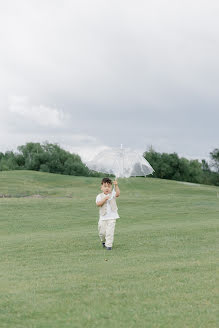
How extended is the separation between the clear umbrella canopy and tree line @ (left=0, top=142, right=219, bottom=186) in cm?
7220

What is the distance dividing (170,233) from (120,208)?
1112 cm

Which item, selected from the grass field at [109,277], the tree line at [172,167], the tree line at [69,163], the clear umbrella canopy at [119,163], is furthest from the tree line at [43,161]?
the clear umbrella canopy at [119,163]

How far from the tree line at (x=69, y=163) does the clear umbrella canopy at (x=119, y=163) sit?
72.2 meters

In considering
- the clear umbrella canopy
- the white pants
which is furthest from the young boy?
the clear umbrella canopy

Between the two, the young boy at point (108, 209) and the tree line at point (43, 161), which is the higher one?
the tree line at point (43, 161)

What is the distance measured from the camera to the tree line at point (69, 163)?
291 feet

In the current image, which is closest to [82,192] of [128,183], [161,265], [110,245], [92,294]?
[128,183]

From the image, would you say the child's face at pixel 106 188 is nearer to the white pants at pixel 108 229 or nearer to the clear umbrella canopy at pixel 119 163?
the clear umbrella canopy at pixel 119 163

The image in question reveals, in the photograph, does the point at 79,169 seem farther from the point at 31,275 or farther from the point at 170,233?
the point at 31,275

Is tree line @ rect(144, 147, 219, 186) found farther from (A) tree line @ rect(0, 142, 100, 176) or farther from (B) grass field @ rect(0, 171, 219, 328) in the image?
(B) grass field @ rect(0, 171, 219, 328)

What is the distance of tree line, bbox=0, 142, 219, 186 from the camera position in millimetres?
88812

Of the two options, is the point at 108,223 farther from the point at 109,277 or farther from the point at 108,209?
the point at 109,277

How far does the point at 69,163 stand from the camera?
91375 millimetres

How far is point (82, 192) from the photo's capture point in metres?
40.0
